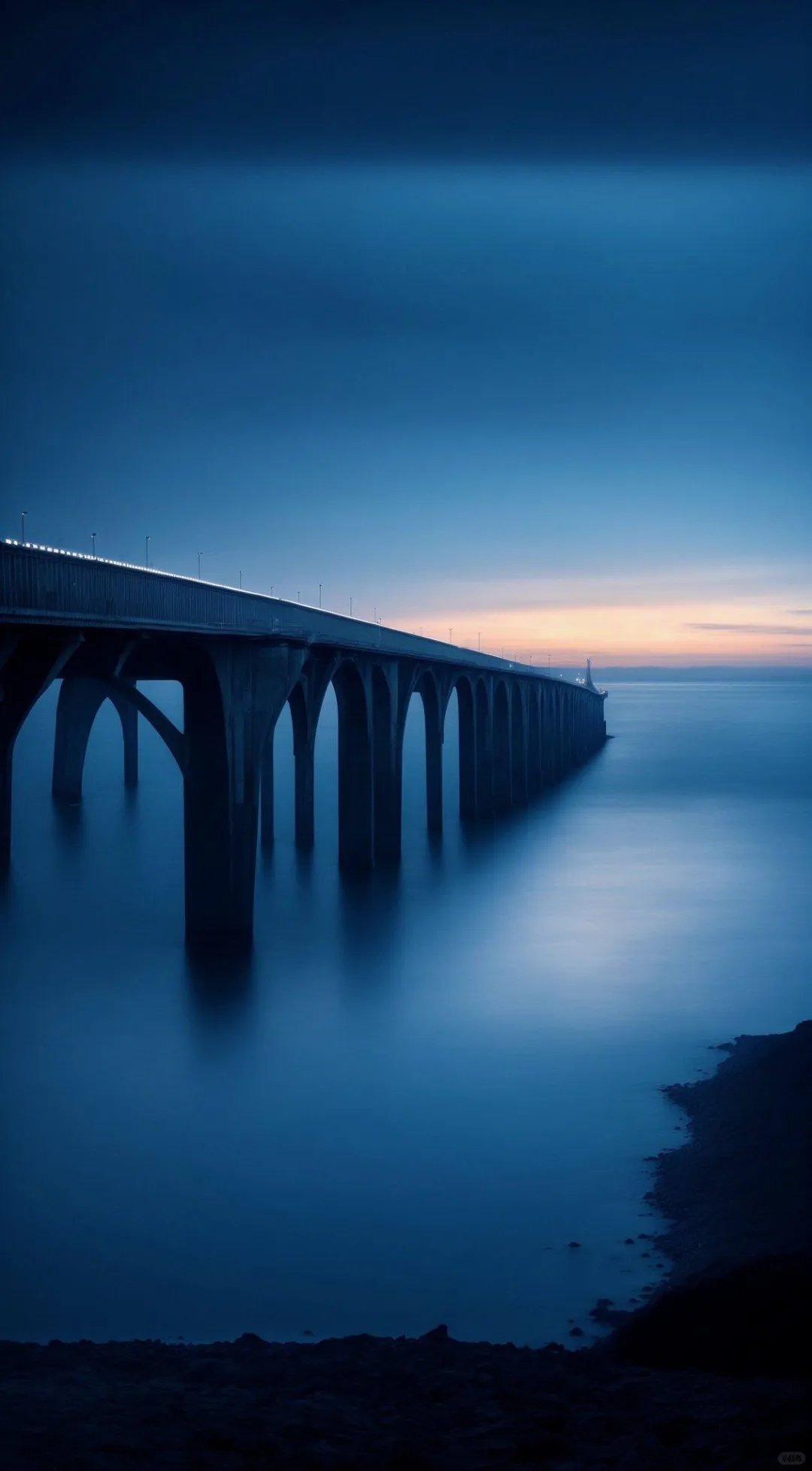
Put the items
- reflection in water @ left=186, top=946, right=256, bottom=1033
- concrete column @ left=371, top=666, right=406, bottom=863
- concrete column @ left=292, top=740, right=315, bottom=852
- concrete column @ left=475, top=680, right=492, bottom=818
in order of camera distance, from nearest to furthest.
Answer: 1. reflection in water @ left=186, top=946, right=256, bottom=1033
2. concrete column @ left=371, top=666, right=406, bottom=863
3. concrete column @ left=292, top=740, right=315, bottom=852
4. concrete column @ left=475, top=680, right=492, bottom=818

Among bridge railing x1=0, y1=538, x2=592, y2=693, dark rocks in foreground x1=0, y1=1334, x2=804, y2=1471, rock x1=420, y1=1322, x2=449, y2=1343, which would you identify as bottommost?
rock x1=420, y1=1322, x2=449, y2=1343

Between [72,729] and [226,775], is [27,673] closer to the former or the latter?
[226,775]

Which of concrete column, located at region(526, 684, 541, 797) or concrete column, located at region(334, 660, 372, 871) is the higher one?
concrete column, located at region(526, 684, 541, 797)

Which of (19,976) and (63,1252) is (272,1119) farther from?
(19,976)

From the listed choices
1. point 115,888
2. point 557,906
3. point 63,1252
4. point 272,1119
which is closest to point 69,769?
point 115,888

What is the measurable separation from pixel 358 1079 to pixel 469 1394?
10303 millimetres

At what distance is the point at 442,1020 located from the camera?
22.9 meters

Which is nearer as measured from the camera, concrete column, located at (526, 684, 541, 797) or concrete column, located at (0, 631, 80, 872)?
concrete column, located at (0, 631, 80, 872)

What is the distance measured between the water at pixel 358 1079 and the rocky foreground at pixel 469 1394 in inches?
45.9

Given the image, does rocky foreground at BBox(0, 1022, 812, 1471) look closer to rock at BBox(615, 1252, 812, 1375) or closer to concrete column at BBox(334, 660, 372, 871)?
rock at BBox(615, 1252, 812, 1375)

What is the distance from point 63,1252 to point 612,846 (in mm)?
39841

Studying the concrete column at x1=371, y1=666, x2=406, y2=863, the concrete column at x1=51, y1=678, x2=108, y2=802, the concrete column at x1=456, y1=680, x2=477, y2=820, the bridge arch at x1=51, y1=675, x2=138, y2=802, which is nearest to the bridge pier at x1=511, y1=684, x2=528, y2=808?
the concrete column at x1=456, y1=680, x2=477, y2=820

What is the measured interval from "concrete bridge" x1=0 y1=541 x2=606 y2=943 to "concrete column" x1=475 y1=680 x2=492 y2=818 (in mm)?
6711

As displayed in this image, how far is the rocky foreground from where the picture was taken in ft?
25.6
